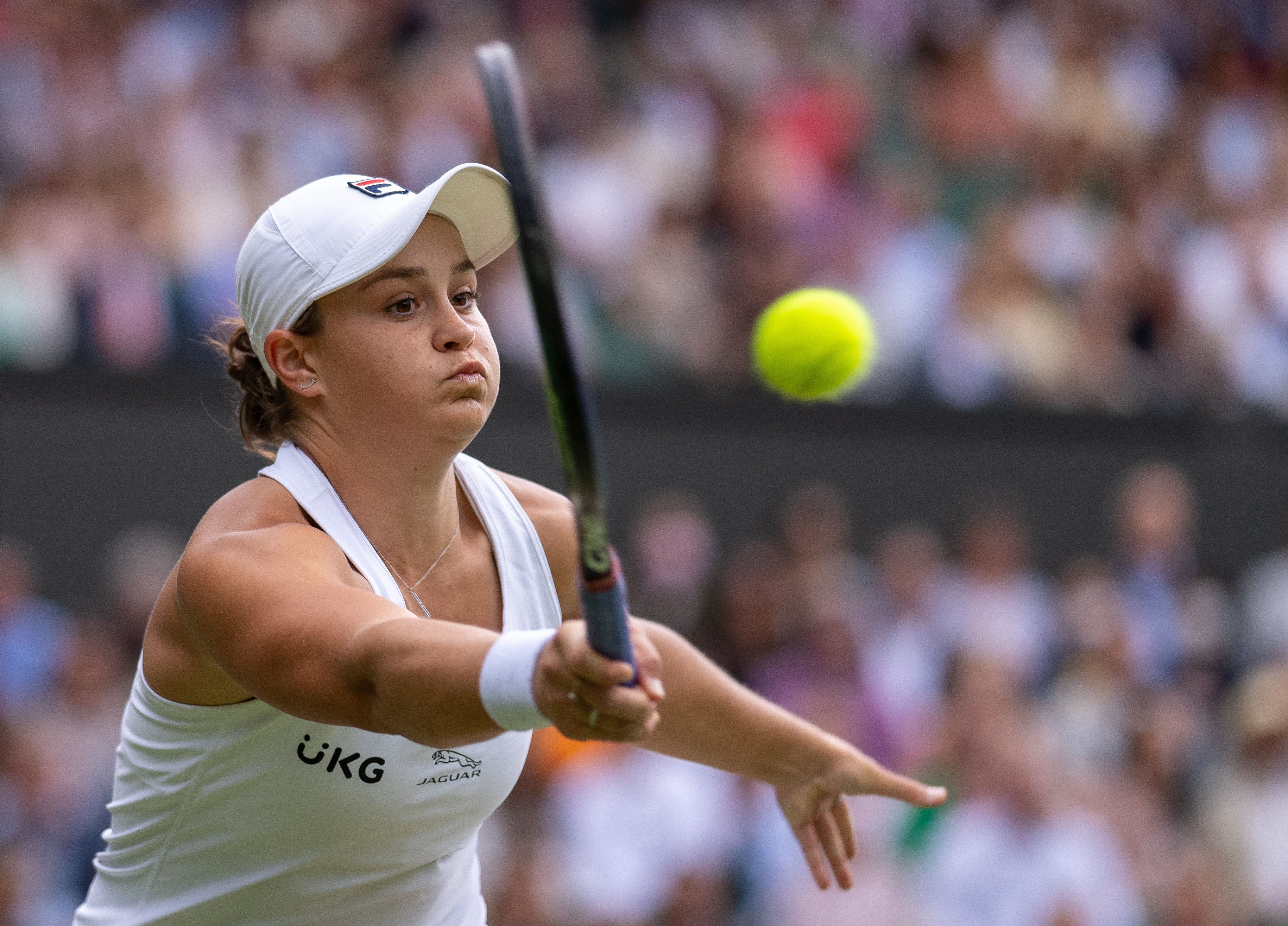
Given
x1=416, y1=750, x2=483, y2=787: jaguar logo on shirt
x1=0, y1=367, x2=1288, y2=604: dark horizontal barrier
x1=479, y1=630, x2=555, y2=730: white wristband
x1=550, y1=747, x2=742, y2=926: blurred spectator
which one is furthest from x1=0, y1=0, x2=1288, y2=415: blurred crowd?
x1=479, y1=630, x2=555, y2=730: white wristband

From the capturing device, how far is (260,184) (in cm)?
834

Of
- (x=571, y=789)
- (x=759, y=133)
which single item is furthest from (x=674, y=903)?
(x=759, y=133)

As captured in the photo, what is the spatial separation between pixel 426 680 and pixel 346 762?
2.20ft

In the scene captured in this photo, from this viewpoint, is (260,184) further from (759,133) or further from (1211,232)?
(1211,232)

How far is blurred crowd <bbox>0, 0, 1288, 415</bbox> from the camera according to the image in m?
8.09

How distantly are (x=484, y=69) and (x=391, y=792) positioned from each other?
1.35 metres

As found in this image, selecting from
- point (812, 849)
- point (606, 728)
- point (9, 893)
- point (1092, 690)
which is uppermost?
point (606, 728)

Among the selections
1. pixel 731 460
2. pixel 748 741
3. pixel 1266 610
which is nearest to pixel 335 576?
pixel 748 741

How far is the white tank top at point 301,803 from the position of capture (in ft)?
9.33

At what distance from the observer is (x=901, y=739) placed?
755 centimetres

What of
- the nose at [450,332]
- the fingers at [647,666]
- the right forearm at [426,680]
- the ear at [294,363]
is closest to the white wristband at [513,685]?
the right forearm at [426,680]

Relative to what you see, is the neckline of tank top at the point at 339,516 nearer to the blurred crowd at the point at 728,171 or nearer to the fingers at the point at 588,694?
the fingers at the point at 588,694

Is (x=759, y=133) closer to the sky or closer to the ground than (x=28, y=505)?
closer to the sky

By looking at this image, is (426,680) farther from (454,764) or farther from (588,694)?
(454,764)
